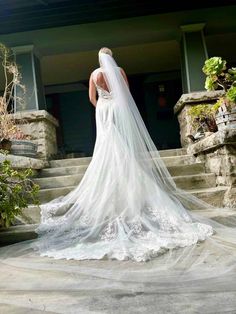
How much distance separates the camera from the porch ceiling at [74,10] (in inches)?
211

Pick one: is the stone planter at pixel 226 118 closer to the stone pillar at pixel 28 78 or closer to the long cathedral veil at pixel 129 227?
the long cathedral veil at pixel 129 227

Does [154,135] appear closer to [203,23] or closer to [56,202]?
[203,23]

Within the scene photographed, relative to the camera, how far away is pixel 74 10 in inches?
215

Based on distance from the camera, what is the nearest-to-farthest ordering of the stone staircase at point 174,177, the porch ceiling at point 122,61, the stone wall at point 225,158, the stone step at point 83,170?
the stone wall at point 225,158, the stone staircase at point 174,177, the stone step at point 83,170, the porch ceiling at point 122,61

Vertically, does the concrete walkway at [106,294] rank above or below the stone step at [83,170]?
below

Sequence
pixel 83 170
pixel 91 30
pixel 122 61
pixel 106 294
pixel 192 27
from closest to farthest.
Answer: pixel 106 294 < pixel 83 170 < pixel 192 27 < pixel 91 30 < pixel 122 61

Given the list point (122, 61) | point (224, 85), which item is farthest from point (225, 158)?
point (122, 61)

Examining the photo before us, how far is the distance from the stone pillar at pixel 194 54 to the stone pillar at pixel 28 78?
8.97ft

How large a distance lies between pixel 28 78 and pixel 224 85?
354 centimetres

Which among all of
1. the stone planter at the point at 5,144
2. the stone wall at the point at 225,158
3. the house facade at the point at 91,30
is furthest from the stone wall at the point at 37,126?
the stone wall at the point at 225,158

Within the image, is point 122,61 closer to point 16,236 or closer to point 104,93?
point 104,93

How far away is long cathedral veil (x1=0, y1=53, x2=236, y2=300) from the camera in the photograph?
1968 millimetres

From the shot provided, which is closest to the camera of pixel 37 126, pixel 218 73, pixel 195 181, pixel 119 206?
pixel 119 206

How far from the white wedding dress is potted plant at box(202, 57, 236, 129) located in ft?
3.12
